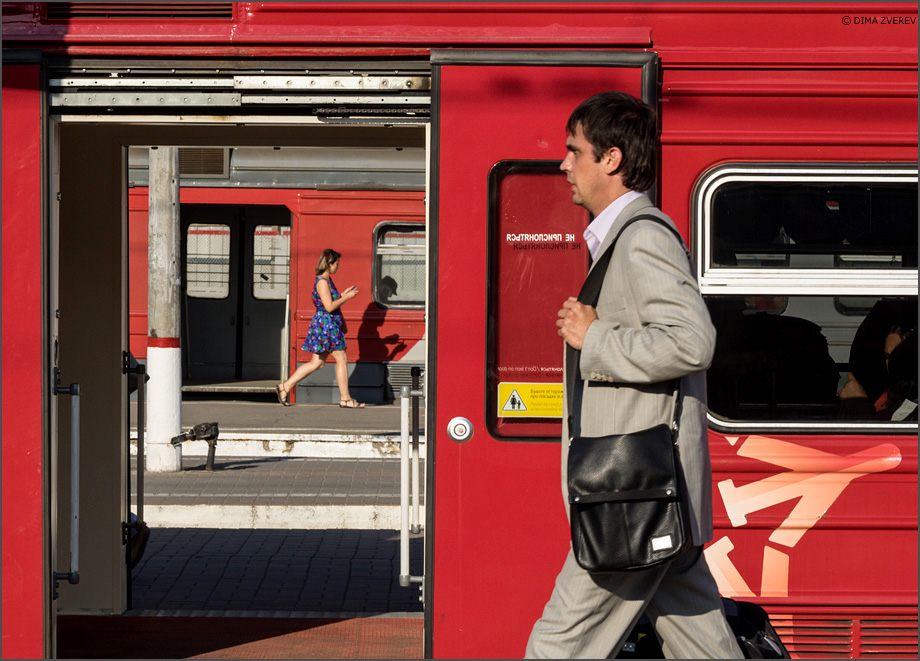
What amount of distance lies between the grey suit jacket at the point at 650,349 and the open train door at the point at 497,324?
3.11 ft

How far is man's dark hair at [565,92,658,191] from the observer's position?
2.60 metres

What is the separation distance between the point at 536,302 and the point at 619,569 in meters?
1.29

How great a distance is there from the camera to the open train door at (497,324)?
3.53 meters

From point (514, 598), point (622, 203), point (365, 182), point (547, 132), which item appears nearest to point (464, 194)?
point (547, 132)


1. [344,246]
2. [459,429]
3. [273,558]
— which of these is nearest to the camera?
[459,429]

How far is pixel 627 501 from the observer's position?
2.46 m

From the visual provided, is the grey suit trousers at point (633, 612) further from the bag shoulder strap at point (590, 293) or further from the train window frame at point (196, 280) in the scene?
the train window frame at point (196, 280)

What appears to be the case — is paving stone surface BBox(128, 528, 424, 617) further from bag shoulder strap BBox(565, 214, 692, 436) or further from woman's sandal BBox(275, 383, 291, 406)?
woman's sandal BBox(275, 383, 291, 406)

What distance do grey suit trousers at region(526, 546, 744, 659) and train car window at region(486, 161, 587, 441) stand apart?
0.96 meters

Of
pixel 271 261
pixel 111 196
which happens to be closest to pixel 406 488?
pixel 111 196

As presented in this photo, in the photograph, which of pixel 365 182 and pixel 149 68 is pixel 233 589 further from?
pixel 365 182

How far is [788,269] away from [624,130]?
1.22 metres

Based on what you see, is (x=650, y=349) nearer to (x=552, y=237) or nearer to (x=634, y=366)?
(x=634, y=366)

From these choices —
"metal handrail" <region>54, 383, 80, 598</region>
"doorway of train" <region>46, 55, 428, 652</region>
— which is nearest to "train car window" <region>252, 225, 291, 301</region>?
"doorway of train" <region>46, 55, 428, 652</region>
